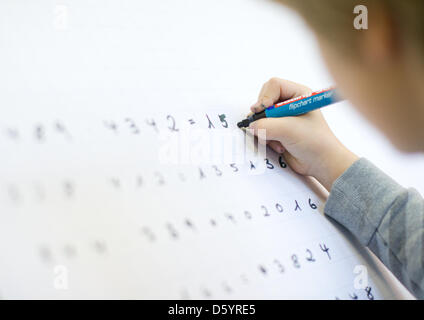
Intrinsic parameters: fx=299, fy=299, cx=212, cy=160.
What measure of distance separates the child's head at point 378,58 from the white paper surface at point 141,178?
180mm

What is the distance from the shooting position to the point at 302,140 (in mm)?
348

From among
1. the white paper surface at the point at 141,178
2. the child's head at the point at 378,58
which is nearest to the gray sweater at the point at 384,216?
the white paper surface at the point at 141,178

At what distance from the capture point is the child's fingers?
1.13 ft

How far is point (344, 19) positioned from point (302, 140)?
0.85ft

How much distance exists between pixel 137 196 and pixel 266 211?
13 centimetres

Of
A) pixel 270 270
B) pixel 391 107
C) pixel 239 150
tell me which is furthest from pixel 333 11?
pixel 270 270

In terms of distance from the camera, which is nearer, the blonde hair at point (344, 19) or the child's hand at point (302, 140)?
the child's hand at point (302, 140)

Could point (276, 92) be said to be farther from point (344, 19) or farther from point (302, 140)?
point (344, 19)

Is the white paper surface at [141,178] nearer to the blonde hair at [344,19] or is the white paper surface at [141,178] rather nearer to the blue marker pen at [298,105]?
the blue marker pen at [298,105]

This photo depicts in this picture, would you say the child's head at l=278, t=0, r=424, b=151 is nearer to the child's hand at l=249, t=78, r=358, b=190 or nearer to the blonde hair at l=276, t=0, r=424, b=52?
the blonde hair at l=276, t=0, r=424, b=52

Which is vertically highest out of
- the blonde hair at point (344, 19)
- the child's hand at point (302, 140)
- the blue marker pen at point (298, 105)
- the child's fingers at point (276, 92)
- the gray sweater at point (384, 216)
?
the blonde hair at point (344, 19)

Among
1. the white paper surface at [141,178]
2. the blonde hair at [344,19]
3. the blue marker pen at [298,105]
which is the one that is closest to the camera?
the white paper surface at [141,178]

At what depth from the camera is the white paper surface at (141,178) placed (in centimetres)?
21
